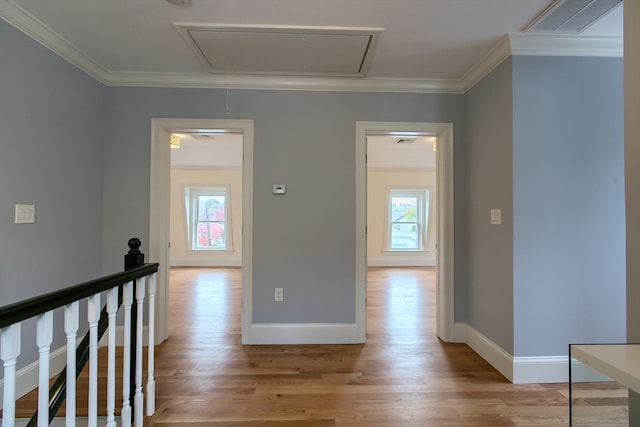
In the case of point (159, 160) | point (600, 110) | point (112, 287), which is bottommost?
point (112, 287)

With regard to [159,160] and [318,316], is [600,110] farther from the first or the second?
[159,160]

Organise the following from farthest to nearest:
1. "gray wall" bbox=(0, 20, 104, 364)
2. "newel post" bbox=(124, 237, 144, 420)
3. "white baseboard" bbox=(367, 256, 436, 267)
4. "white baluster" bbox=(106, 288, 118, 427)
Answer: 1. "white baseboard" bbox=(367, 256, 436, 267)
2. "gray wall" bbox=(0, 20, 104, 364)
3. "newel post" bbox=(124, 237, 144, 420)
4. "white baluster" bbox=(106, 288, 118, 427)

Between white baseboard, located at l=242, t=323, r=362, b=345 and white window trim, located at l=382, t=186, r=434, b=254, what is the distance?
4747mm

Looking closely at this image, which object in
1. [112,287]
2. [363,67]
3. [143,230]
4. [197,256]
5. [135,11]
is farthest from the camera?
[197,256]

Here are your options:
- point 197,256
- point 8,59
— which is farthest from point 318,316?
point 197,256

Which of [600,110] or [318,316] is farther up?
[600,110]

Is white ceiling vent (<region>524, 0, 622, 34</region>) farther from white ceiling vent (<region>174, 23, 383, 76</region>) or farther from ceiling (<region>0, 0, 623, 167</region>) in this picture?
white ceiling vent (<region>174, 23, 383, 76</region>)

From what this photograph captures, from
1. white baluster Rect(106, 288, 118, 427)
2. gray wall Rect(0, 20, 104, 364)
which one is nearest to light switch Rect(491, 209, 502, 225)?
white baluster Rect(106, 288, 118, 427)

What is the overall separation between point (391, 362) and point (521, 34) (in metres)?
2.68

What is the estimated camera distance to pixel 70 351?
4.17 feet

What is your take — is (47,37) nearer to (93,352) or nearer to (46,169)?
(46,169)

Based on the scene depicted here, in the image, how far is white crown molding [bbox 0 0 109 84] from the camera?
1.96m

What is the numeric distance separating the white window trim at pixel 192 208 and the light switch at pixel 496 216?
6.13 meters

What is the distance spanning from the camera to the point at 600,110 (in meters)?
2.29
